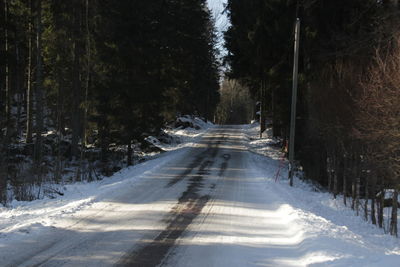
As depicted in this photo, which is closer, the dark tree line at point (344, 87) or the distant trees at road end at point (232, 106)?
the dark tree line at point (344, 87)

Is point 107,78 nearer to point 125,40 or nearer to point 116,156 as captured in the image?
point 125,40

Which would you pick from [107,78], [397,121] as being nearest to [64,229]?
[397,121]

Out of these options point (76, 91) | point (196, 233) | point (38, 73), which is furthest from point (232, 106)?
point (196, 233)

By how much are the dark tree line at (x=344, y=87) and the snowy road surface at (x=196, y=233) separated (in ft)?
8.15

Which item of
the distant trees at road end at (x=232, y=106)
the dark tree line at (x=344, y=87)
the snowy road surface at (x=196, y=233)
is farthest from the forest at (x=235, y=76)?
the distant trees at road end at (x=232, y=106)

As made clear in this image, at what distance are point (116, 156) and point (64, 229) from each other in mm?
16118

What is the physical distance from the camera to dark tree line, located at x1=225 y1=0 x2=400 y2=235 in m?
10.9

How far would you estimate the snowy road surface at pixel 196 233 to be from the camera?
235 inches

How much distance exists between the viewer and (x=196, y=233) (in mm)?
7602

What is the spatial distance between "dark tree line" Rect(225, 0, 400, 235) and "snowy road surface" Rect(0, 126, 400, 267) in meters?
2.48

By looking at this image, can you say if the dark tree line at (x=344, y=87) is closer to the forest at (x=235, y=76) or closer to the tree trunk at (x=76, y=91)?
the forest at (x=235, y=76)

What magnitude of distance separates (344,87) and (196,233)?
9242 millimetres

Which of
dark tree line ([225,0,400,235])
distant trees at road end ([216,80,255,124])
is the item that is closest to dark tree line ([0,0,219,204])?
dark tree line ([225,0,400,235])

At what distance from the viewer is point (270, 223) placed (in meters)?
8.62
